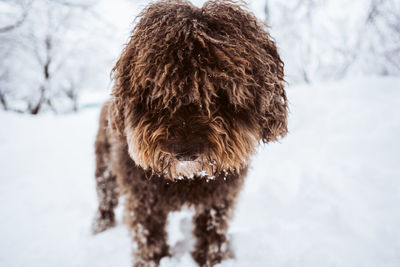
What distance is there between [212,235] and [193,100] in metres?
1.65

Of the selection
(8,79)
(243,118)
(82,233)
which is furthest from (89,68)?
(243,118)

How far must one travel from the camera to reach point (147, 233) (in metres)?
2.39

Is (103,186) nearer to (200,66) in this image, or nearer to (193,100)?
(193,100)

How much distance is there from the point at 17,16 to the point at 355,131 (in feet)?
28.5

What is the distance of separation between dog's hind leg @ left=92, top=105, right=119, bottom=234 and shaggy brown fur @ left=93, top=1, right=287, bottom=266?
1.05 metres

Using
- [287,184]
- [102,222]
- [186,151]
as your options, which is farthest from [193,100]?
[287,184]

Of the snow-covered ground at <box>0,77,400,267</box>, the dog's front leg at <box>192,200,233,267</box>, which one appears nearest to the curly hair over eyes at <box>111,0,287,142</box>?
the snow-covered ground at <box>0,77,400,267</box>

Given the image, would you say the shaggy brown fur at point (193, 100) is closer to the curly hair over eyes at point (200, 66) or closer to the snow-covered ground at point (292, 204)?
the curly hair over eyes at point (200, 66)

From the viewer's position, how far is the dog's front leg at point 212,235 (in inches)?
98.8

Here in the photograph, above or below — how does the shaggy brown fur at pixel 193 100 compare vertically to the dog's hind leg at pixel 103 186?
above

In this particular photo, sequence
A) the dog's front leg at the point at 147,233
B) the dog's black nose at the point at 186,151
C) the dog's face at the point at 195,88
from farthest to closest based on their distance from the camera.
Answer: the dog's front leg at the point at 147,233 → the dog's face at the point at 195,88 → the dog's black nose at the point at 186,151

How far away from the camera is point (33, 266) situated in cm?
256

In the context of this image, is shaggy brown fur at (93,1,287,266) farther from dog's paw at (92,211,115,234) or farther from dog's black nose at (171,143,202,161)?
dog's paw at (92,211,115,234)

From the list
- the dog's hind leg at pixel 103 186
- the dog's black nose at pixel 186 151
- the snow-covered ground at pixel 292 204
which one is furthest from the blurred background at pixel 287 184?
the dog's black nose at pixel 186 151
